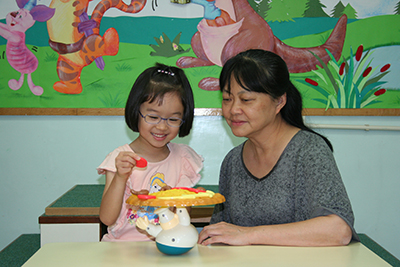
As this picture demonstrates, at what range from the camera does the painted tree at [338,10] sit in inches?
94.0

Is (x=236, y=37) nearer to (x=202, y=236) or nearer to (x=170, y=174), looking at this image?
(x=170, y=174)

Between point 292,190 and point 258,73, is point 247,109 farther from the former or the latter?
point 292,190

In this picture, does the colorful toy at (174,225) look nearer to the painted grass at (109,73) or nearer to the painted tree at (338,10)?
the painted grass at (109,73)

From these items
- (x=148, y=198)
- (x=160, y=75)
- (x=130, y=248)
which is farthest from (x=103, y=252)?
(x=160, y=75)

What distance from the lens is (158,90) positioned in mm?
1313

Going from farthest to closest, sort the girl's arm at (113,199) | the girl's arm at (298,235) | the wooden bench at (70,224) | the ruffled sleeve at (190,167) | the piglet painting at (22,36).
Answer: the piglet painting at (22,36), the wooden bench at (70,224), the ruffled sleeve at (190,167), the girl's arm at (113,199), the girl's arm at (298,235)

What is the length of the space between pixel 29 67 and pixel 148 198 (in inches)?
75.9

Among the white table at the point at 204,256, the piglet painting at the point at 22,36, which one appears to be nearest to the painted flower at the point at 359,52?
the white table at the point at 204,256

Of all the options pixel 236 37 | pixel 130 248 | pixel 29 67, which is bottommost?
pixel 130 248

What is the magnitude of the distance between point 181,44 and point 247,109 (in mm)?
1269

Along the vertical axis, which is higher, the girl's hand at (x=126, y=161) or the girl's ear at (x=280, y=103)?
the girl's ear at (x=280, y=103)

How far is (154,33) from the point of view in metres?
2.39

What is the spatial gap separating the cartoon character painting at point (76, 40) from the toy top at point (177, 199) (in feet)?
5.62

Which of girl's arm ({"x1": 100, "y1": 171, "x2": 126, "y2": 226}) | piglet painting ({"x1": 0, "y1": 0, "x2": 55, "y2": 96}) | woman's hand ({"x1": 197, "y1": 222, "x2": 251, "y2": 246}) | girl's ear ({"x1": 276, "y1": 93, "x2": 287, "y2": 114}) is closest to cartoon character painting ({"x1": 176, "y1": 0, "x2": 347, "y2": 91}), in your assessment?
piglet painting ({"x1": 0, "y1": 0, "x2": 55, "y2": 96})
